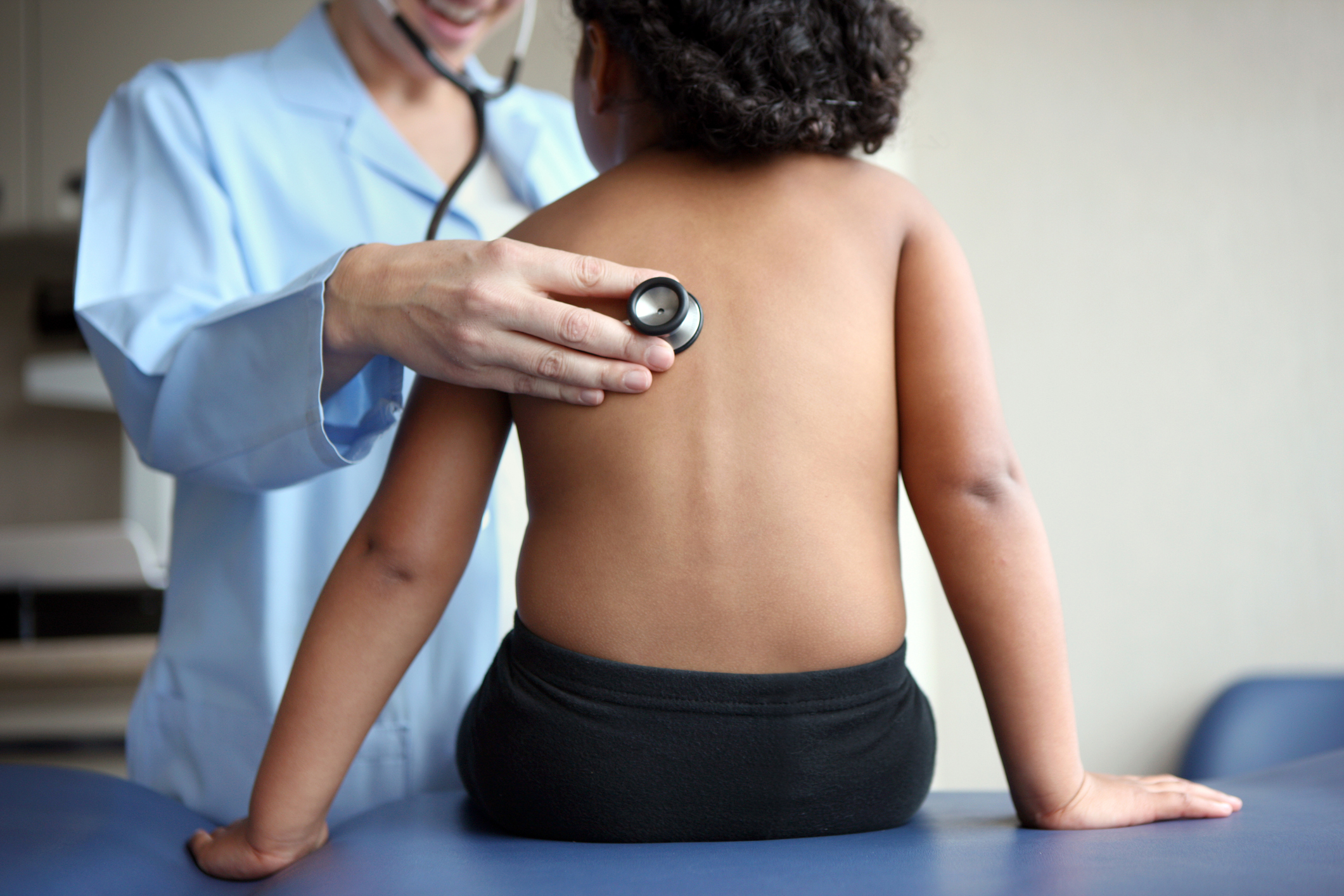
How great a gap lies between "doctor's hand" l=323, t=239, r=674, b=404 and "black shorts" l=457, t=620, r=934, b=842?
19 cm

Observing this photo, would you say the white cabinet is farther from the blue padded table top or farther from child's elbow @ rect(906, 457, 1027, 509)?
child's elbow @ rect(906, 457, 1027, 509)

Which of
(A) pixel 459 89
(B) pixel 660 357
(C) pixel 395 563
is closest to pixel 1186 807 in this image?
(B) pixel 660 357

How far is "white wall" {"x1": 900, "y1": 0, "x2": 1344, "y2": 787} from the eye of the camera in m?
2.07

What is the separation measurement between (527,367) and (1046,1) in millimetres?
1927

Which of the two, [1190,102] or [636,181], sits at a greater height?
[1190,102]

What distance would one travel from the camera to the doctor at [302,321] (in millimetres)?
709

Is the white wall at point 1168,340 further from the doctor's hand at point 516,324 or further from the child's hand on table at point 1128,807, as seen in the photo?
the doctor's hand at point 516,324

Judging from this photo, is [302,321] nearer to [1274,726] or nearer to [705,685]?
[705,685]

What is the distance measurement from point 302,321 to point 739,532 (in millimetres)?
399

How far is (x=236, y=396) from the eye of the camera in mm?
861

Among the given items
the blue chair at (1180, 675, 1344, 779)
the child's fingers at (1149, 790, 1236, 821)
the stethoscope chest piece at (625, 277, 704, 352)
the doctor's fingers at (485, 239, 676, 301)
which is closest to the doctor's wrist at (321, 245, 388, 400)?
the doctor's fingers at (485, 239, 676, 301)

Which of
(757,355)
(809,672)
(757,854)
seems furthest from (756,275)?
(757,854)

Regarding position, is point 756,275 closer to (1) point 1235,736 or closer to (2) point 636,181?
(2) point 636,181

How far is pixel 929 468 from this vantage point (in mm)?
725
